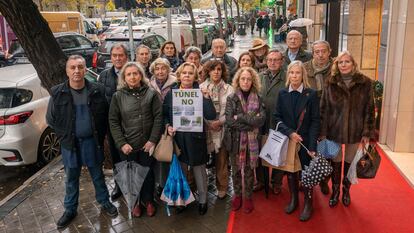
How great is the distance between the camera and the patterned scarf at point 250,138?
4629 mm

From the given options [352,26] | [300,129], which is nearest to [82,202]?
[300,129]

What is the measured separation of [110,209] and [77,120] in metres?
1.29

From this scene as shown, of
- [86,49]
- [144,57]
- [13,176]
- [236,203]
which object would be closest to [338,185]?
[236,203]

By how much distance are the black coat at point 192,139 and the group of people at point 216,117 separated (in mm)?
12

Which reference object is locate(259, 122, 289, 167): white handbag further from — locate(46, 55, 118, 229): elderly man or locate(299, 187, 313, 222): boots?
locate(46, 55, 118, 229): elderly man

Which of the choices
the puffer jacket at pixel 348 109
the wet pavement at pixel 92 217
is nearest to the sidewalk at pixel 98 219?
the wet pavement at pixel 92 217

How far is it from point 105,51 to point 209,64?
884 centimetres

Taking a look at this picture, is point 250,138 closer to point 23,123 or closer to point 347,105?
point 347,105

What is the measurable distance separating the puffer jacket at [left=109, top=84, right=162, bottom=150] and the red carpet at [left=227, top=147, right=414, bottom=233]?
4.88 feet

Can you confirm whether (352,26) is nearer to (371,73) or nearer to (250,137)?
(371,73)

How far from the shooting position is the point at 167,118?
15.9ft

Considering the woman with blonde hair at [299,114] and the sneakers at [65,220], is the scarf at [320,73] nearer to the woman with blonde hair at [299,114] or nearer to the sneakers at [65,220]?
the woman with blonde hair at [299,114]

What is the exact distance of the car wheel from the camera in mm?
6902

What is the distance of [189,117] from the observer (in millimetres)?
4629
